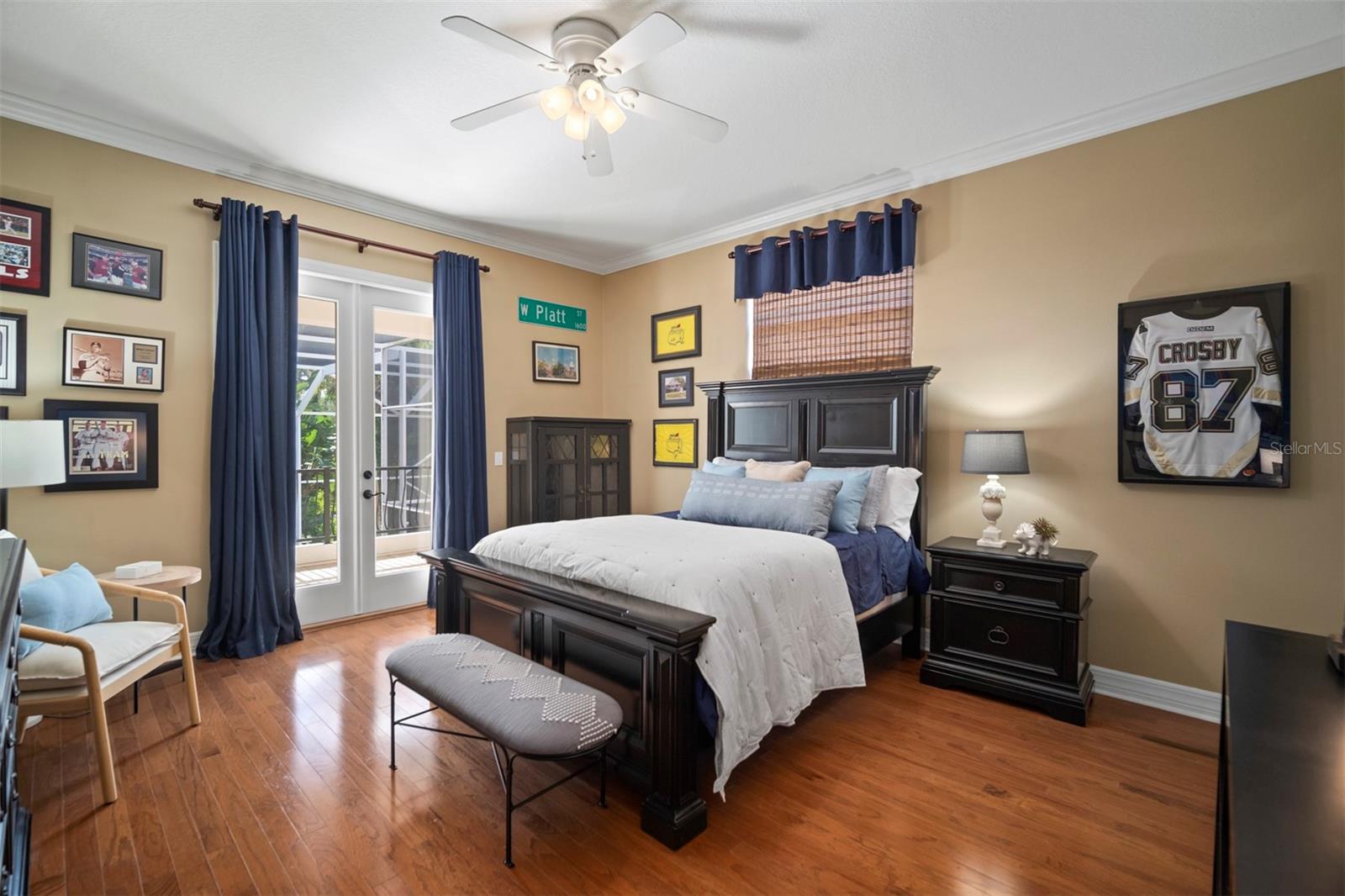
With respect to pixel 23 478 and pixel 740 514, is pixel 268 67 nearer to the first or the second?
pixel 23 478

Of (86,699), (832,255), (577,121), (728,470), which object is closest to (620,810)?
(86,699)

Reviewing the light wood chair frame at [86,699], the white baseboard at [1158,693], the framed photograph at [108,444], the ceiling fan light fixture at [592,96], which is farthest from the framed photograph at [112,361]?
the white baseboard at [1158,693]

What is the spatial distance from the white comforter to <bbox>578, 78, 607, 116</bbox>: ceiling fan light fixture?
1.80 metres

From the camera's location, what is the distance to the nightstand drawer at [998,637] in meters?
2.77

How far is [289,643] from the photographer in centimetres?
369

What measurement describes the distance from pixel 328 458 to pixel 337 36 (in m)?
2.56

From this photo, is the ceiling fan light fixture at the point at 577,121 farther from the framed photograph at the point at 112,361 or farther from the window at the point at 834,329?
the framed photograph at the point at 112,361

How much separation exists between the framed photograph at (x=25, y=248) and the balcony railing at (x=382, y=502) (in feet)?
5.05

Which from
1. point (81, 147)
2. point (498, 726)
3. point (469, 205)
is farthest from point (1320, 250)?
point (81, 147)

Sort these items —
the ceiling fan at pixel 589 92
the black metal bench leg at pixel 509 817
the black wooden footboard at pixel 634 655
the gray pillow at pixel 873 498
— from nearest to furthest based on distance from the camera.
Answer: the black metal bench leg at pixel 509 817 → the black wooden footboard at pixel 634 655 → the ceiling fan at pixel 589 92 → the gray pillow at pixel 873 498

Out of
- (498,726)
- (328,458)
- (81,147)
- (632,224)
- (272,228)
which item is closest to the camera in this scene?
(498,726)

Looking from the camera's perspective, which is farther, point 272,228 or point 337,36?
point 272,228

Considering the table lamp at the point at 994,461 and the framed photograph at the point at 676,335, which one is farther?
the framed photograph at the point at 676,335

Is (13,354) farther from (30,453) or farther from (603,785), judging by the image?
(603,785)
